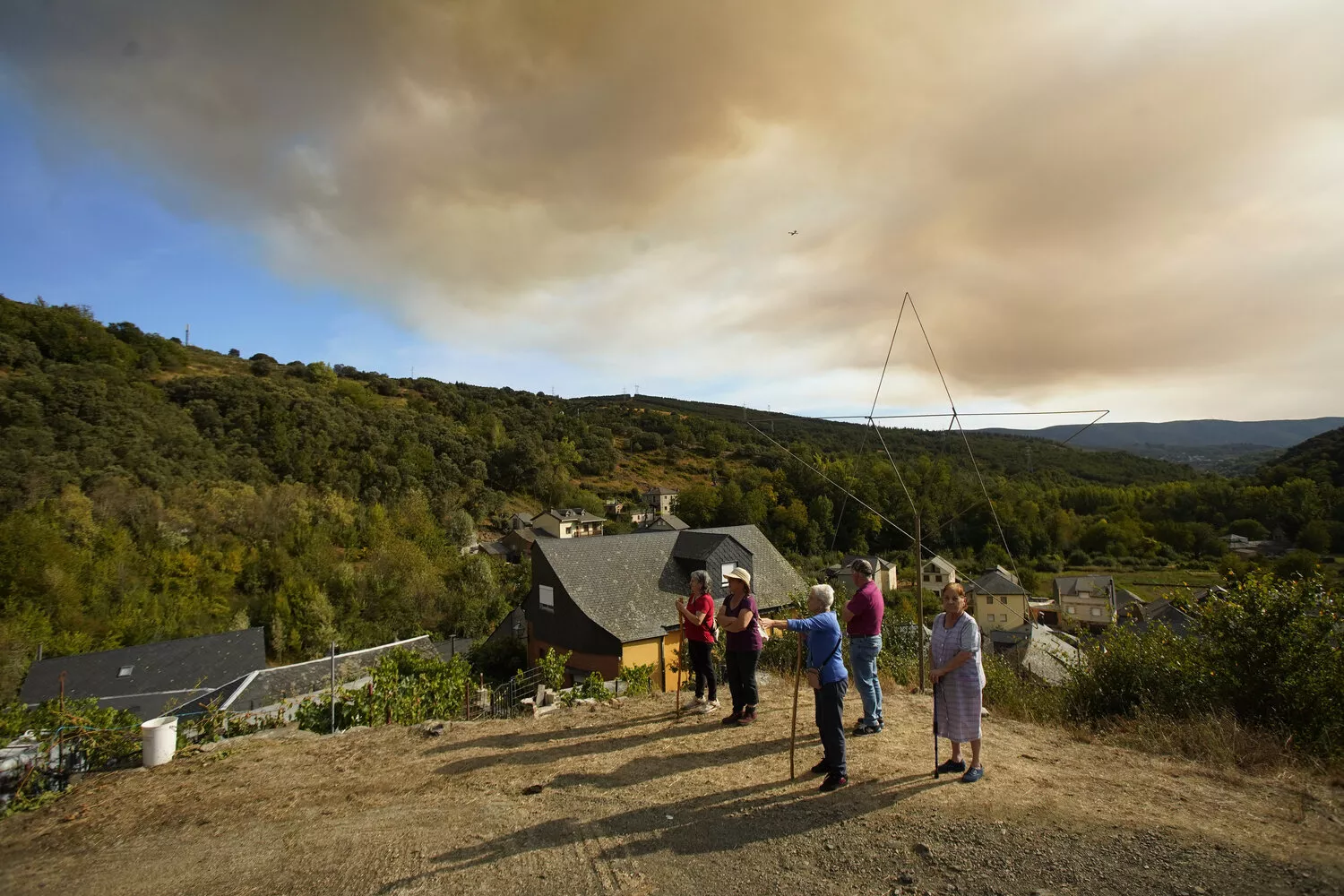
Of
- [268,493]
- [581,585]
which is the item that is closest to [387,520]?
[268,493]

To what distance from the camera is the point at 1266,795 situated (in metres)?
4.57

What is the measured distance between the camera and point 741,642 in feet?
20.0

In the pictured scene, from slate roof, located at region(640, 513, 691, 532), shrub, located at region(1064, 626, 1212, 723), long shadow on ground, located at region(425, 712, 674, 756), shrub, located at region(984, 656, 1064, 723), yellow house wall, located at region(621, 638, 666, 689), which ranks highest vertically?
long shadow on ground, located at region(425, 712, 674, 756)

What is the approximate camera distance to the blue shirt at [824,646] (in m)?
4.68

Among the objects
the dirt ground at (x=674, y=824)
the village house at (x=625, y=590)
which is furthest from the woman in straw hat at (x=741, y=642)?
the village house at (x=625, y=590)

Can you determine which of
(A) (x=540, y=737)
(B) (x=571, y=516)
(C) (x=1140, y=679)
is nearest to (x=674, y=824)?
(A) (x=540, y=737)

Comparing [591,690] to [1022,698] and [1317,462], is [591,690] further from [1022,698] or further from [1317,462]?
[1317,462]

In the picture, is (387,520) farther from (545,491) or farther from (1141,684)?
(1141,684)

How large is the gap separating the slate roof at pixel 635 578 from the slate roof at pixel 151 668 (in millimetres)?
11038

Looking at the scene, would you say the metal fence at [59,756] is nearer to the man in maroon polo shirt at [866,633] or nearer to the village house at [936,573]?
the man in maroon polo shirt at [866,633]

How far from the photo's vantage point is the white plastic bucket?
18.5ft

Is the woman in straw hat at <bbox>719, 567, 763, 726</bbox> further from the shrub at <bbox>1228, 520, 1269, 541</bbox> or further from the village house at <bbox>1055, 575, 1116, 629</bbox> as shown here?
the shrub at <bbox>1228, 520, 1269, 541</bbox>

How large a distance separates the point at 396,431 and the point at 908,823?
57.8 meters

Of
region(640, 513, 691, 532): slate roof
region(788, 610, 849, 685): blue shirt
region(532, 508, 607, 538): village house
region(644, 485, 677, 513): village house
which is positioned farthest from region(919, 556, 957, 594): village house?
region(788, 610, 849, 685): blue shirt
